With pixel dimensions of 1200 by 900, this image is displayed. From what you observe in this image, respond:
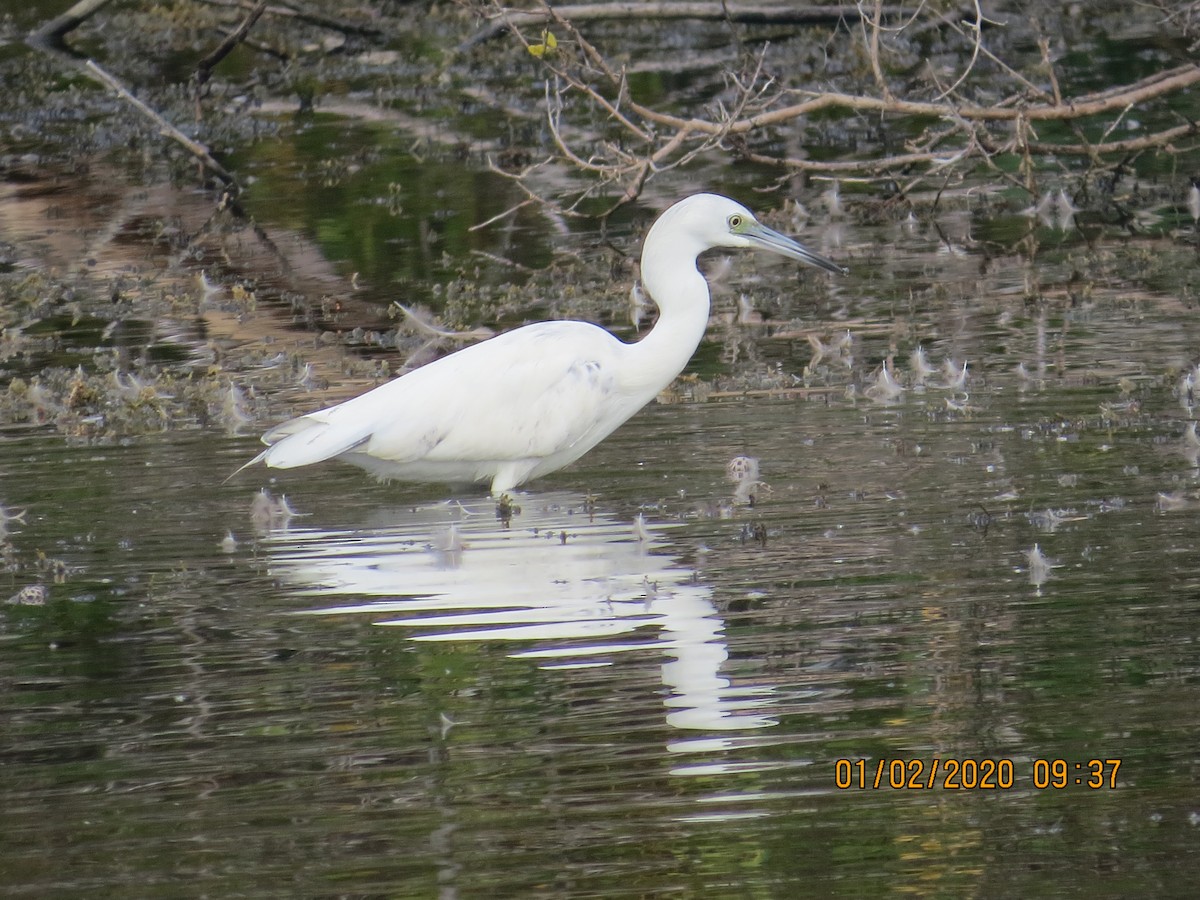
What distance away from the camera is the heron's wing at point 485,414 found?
7480mm

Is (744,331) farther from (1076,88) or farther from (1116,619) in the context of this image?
(1076,88)

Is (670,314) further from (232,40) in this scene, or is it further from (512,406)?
(232,40)

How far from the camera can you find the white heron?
7496mm

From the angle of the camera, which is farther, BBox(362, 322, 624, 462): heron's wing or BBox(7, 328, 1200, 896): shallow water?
BBox(362, 322, 624, 462): heron's wing

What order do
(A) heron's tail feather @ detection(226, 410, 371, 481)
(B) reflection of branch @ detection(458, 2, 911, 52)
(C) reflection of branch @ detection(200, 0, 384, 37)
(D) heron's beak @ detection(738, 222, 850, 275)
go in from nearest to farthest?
(A) heron's tail feather @ detection(226, 410, 371, 481) < (D) heron's beak @ detection(738, 222, 850, 275) < (B) reflection of branch @ detection(458, 2, 911, 52) < (C) reflection of branch @ detection(200, 0, 384, 37)

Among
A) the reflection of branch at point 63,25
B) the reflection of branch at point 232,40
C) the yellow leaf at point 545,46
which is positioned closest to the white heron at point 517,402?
the yellow leaf at point 545,46

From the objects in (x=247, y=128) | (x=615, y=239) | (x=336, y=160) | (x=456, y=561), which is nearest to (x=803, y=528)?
(x=456, y=561)

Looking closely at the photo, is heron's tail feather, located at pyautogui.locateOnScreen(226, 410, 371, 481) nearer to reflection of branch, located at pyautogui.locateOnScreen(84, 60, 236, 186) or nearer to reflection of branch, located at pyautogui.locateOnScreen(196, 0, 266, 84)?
reflection of branch, located at pyautogui.locateOnScreen(84, 60, 236, 186)

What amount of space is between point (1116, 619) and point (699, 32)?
1927 centimetres

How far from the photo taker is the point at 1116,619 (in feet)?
17.9
